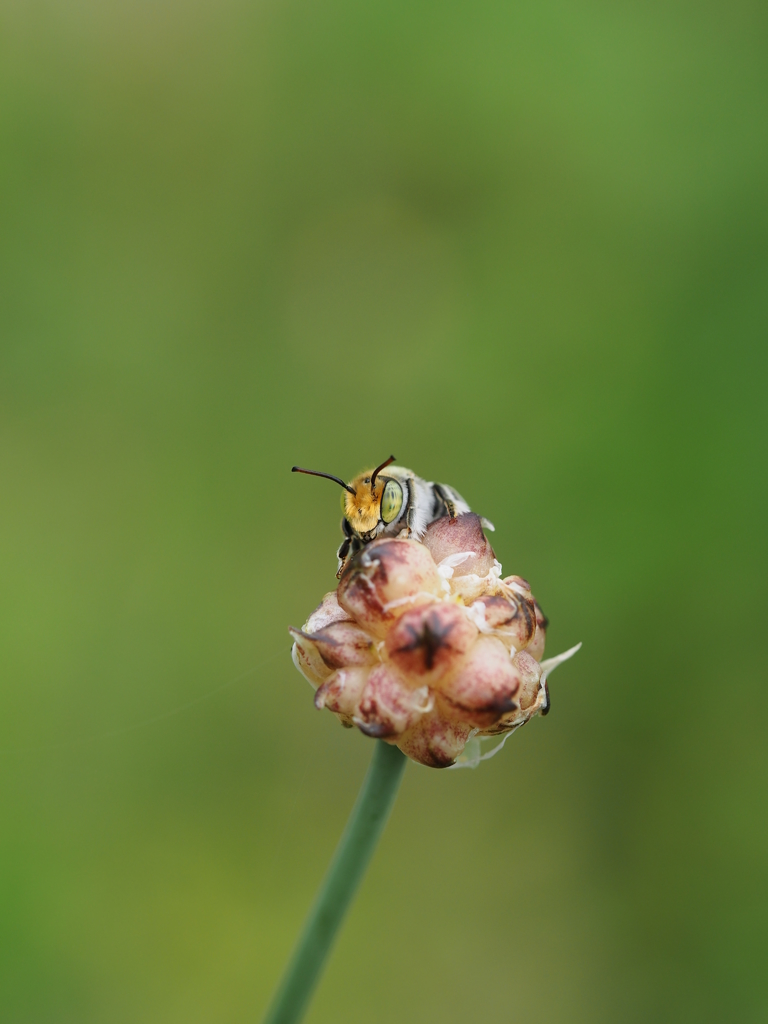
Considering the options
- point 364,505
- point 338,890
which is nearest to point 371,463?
point 364,505

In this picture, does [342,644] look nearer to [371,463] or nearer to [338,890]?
[338,890]

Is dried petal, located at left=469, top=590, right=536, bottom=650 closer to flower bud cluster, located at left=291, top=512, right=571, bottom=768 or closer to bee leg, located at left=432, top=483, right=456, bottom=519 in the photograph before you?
flower bud cluster, located at left=291, top=512, right=571, bottom=768

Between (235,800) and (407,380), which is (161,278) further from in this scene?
(235,800)

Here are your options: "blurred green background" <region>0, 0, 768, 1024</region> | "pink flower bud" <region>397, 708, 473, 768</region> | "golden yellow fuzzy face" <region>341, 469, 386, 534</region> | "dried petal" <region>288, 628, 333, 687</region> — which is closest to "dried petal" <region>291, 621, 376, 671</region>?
"dried petal" <region>288, 628, 333, 687</region>

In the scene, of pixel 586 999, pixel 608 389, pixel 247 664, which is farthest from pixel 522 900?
pixel 608 389

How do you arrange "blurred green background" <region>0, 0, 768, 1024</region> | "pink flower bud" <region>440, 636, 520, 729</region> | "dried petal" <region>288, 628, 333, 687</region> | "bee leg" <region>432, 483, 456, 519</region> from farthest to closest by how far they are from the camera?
"blurred green background" <region>0, 0, 768, 1024</region> → "bee leg" <region>432, 483, 456, 519</region> → "dried petal" <region>288, 628, 333, 687</region> → "pink flower bud" <region>440, 636, 520, 729</region>

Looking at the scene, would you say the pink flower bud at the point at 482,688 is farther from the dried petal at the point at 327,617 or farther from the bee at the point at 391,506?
the bee at the point at 391,506
